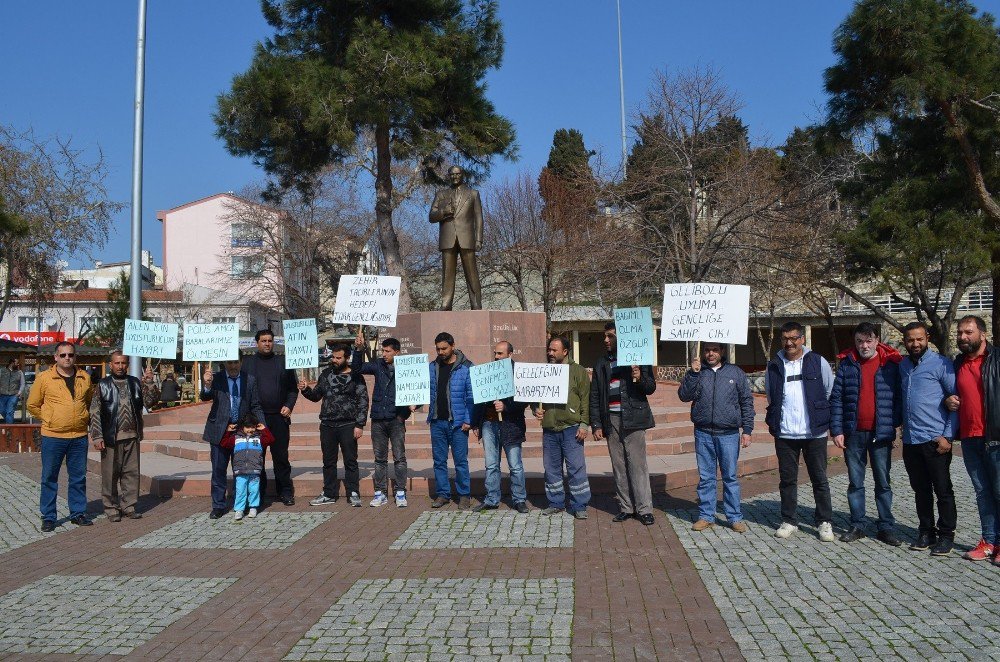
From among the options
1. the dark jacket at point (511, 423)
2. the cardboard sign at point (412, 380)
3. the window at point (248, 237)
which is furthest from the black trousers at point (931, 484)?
the window at point (248, 237)

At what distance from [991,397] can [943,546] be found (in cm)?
131

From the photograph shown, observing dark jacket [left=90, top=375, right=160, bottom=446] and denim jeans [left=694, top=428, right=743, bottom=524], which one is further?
dark jacket [left=90, top=375, right=160, bottom=446]

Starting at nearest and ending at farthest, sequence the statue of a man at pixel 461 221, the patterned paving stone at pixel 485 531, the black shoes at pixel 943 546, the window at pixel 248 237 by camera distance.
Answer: the black shoes at pixel 943 546
the patterned paving stone at pixel 485 531
the statue of a man at pixel 461 221
the window at pixel 248 237

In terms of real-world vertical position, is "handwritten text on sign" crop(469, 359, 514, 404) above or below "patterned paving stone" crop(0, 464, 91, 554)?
above

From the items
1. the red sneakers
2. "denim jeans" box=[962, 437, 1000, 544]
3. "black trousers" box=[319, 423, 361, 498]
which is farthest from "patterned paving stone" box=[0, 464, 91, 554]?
"denim jeans" box=[962, 437, 1000, 544]

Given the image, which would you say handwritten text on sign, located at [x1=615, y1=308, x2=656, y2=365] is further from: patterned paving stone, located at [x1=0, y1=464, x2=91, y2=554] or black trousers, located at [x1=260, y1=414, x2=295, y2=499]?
patterned paving stone, located at [x1=0, y1=464, x2=91, y2=554]

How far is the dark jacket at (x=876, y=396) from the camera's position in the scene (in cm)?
740

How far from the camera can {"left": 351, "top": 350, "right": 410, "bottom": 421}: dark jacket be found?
9469 millimetres

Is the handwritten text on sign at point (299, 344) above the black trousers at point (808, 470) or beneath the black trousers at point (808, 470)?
above

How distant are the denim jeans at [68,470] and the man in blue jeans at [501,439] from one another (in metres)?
4.12

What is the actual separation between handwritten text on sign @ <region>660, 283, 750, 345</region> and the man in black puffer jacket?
3429 mm

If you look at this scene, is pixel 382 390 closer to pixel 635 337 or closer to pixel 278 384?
pixel 278 384

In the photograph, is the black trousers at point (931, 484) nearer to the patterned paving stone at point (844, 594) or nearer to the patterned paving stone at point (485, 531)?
the patterned paving stone at point (844, 594)

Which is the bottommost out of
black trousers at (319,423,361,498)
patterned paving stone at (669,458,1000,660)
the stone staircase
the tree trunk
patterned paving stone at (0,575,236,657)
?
patterned paving stone at (0,575,236,657)
